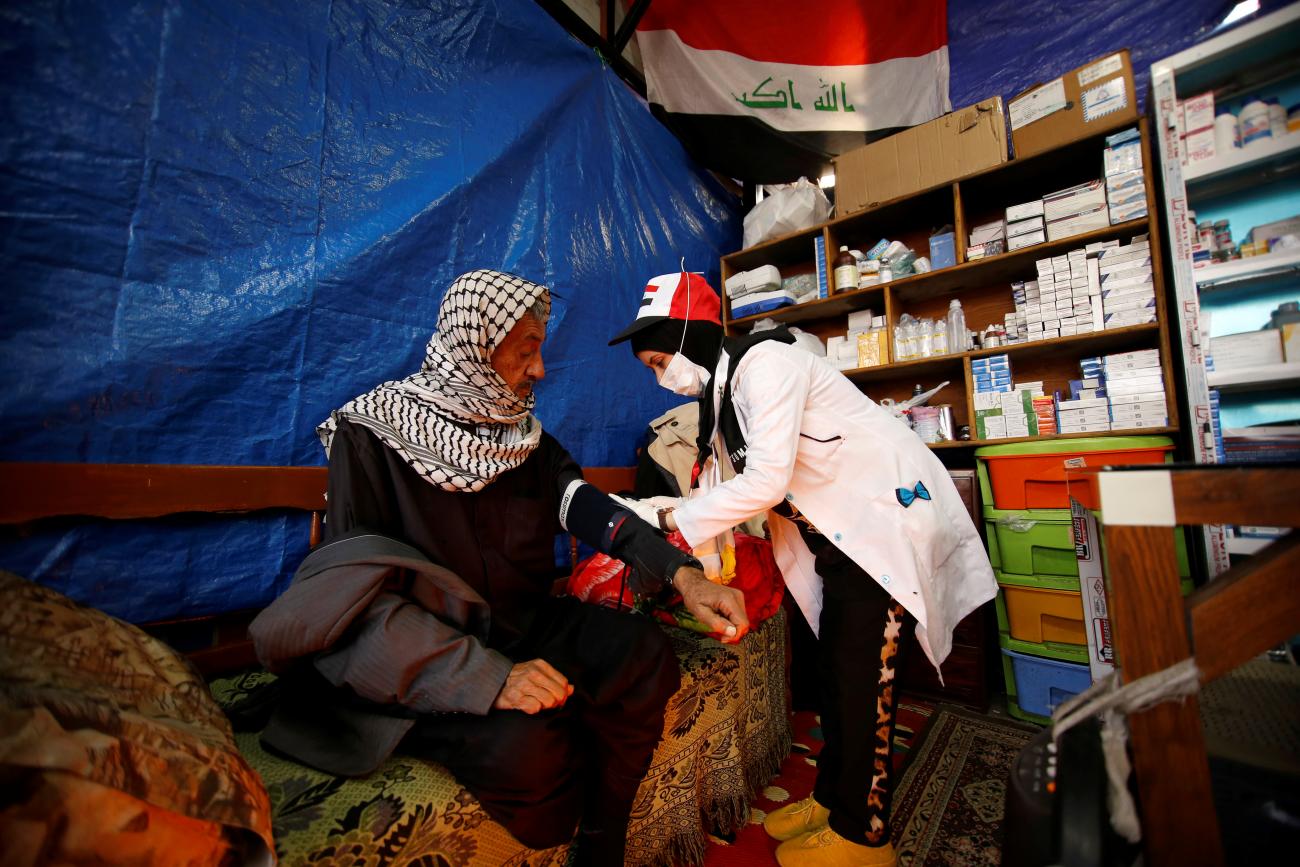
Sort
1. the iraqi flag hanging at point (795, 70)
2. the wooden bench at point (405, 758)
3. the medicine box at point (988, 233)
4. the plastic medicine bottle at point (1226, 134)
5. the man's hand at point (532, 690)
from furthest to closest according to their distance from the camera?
the iraqi flag hanging at point (795, 70) < the medicine box at point (988, 233) < the plastic medicine bottle at point (1226, 134) < the man's hand at point (532, 690) < the wooden bench at point (405, 758)

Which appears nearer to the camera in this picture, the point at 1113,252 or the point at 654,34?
the point at 1113,252

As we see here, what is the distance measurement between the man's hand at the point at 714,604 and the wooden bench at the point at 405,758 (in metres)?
0.35

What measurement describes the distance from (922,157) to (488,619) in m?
3.13

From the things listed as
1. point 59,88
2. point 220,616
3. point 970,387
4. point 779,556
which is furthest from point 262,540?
point 970,387

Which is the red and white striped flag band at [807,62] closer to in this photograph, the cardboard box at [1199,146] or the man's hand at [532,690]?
the cardboard box at [1199,146]

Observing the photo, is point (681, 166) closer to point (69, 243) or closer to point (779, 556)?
point (779, 556)

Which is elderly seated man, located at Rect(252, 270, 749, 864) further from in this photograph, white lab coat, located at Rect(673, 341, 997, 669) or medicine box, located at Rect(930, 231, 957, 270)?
medicine box, located at Rect(930, 231, 957, 270)

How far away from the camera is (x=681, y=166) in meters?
3.00

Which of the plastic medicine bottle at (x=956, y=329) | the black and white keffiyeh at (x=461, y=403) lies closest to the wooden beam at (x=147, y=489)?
the black and white keffiyeh at (x=461, y=403)

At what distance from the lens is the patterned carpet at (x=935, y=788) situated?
1.38 metres

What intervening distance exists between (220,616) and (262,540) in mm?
201

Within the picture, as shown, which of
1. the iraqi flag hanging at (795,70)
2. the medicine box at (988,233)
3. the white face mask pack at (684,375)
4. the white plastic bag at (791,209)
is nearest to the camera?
the white face mask pack at (684,375)

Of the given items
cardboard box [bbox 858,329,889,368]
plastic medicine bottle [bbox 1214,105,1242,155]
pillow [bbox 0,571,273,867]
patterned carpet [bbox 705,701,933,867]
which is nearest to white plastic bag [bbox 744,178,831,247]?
cardboard box [bbox 858,329,889,368]

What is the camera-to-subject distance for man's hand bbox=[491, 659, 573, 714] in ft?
2.92
